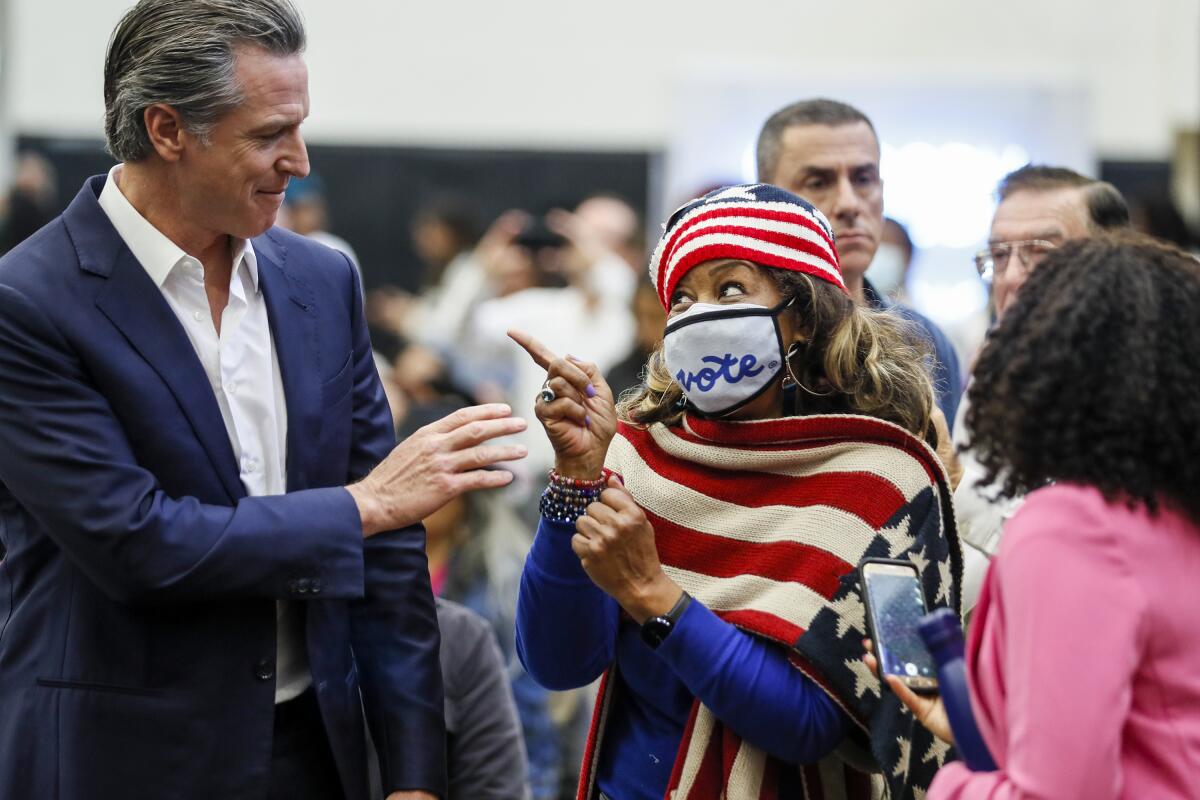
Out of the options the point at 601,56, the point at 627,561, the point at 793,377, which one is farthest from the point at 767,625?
the point at 601,56

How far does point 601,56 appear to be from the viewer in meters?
11.4

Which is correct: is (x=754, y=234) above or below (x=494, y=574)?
above

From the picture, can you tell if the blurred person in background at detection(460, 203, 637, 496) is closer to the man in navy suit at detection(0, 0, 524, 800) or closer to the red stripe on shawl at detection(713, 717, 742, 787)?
the man in navy suit at detection(0, 0, 524, 800)

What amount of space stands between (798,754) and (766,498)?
43 centimetres

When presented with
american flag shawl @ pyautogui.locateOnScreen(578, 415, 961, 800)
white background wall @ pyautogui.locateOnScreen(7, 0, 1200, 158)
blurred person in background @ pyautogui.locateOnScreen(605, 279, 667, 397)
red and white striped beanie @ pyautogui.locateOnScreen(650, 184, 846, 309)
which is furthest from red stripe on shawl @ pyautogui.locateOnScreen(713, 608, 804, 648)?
white background wall @ pyautogui.locateOnScreen(7, 0, 1200, 158)

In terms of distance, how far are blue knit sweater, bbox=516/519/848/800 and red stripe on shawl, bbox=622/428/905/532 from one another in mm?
235

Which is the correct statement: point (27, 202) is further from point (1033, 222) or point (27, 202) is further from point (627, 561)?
point (627, 561)

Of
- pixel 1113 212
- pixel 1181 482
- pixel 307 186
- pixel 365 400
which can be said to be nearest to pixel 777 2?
pixel 307 186

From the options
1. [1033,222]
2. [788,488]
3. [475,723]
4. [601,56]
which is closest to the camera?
[788,488]

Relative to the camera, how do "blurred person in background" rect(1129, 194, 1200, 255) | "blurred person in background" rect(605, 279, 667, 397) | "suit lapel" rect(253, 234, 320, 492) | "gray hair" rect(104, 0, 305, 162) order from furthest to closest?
"blurred person in background" rect(1129, 194, 1200, 255) < "blurred person in background" rect(605, 279, 667, 397) < "suit lapel" rect(253, 234, 320, 492) < "gray hair" rect(104, 0, 305, 162)

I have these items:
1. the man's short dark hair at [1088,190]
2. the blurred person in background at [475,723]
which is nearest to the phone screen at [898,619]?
the man's short dark hair at [1088,190]

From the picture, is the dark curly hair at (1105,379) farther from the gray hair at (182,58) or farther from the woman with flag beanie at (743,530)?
the gray hair at (182,58)

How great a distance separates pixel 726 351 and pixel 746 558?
0.34 metres

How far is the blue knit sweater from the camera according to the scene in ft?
7.91
